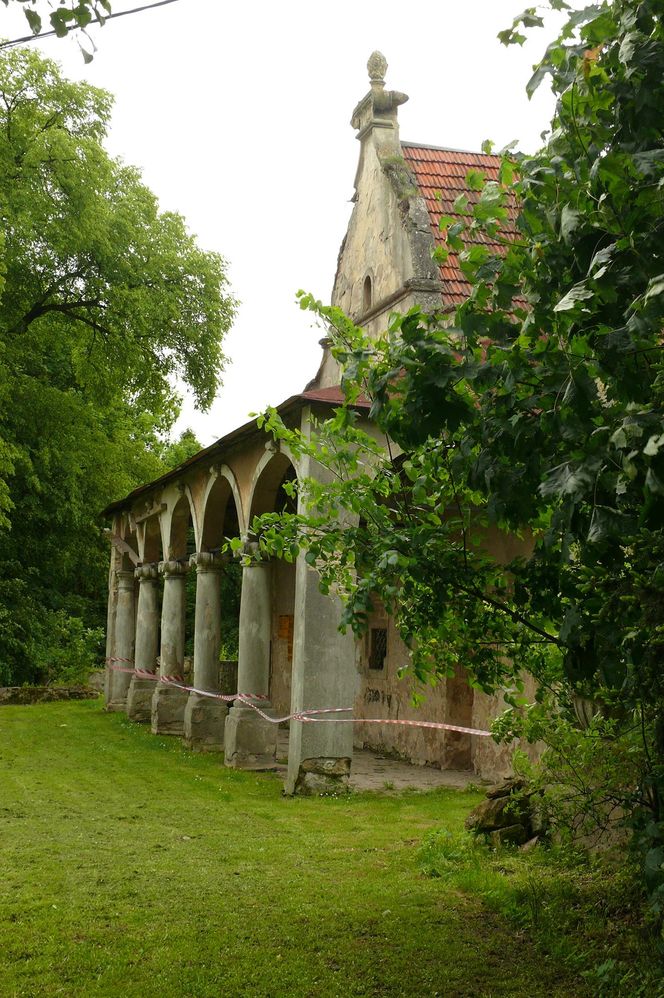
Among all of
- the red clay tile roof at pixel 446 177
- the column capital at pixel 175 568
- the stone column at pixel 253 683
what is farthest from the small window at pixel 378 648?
the red clay tile roof at pixel 446 177

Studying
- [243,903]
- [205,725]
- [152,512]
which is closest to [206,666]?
[205,725]

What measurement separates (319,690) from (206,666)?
477 cm

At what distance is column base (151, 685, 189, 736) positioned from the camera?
56.1 ft

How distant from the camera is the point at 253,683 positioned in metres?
13.0

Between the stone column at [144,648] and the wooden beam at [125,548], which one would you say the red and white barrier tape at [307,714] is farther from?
the wooden beam at [125,548]

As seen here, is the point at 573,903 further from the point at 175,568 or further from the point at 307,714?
the point at 175,568

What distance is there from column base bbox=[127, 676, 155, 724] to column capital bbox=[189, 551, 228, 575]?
497cm

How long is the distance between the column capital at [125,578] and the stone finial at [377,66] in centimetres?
1160

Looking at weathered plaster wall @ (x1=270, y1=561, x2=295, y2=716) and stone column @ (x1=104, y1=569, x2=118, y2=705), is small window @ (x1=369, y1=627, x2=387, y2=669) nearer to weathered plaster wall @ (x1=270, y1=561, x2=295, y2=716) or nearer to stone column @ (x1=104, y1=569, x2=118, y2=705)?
weathered plaster wall @ (x1=270, y1=561, x2=295, y2=716)

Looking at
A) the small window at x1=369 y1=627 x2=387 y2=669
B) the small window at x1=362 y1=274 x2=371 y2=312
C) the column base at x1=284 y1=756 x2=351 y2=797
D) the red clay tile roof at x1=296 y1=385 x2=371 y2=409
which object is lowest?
the column base at x1=284 y1=756 x2=351 y2=797

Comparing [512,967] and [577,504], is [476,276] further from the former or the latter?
[512,967]

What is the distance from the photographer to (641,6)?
321cm

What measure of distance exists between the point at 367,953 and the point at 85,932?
1.56m

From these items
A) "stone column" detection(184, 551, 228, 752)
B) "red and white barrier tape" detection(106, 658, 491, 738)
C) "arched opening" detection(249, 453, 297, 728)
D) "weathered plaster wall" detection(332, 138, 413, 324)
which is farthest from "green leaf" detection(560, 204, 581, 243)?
"arched opening" detection(249, 453, 297, 728)
